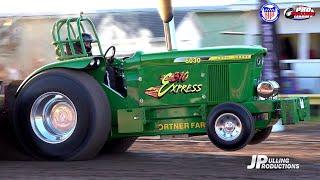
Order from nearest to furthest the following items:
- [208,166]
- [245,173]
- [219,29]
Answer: [245,173], [208,166], [219,29]

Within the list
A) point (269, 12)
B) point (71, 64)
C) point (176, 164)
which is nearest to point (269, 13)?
point (269, 12)

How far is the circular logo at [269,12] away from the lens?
14.2m

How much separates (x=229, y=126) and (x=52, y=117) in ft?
7.54

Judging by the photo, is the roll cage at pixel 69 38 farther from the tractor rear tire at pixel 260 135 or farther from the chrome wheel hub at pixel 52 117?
the tractor rear tire at pixel 260 135

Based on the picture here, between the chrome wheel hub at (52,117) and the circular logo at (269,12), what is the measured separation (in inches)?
257

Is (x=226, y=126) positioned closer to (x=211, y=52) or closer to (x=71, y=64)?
(x=211, y=52)

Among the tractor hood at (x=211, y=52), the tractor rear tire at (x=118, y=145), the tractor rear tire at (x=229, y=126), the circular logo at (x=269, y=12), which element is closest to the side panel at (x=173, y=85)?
the tractor hood at (x=211, y=52)

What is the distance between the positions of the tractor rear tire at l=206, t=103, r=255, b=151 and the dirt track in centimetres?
26

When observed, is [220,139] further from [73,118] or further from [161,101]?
[73,118]

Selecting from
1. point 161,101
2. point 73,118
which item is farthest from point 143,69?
point 73,118

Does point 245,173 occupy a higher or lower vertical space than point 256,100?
lower

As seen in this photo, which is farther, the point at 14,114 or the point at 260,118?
the point at 14,114

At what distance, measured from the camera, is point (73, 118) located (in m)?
8.73

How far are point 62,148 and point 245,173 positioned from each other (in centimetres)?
238
